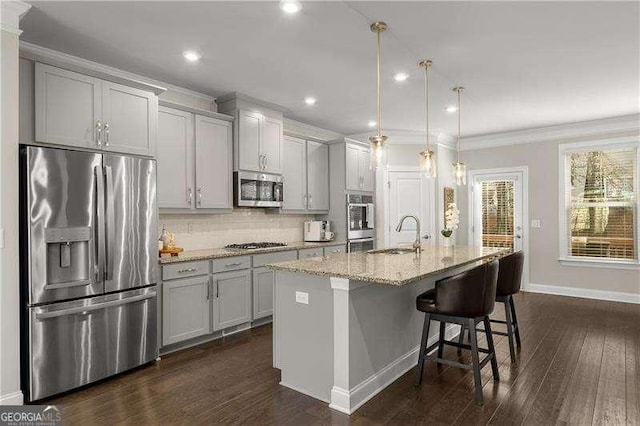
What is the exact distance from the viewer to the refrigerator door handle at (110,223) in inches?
117

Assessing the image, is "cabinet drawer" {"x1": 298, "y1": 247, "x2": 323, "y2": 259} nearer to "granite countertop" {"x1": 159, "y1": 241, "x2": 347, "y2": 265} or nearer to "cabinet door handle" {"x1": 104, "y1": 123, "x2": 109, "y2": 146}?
"granite countertop" {"x1": 159, "y1": 241, "x2": 347, "y2": 265}

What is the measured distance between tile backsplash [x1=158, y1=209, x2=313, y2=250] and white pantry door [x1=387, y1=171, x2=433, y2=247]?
162 cm

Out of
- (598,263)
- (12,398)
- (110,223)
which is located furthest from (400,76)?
(598,263)

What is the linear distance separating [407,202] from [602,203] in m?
2.85

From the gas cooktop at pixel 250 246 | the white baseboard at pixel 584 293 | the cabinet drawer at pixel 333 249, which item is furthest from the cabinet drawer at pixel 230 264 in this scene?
the white baseboard at pixel 584 293

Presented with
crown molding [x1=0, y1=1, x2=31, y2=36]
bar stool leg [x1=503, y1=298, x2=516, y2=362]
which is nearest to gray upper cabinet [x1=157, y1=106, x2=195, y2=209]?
crown molding [x1=0, y1=1, x2=31, y2=36]

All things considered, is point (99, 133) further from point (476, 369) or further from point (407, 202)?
point (407, 202)

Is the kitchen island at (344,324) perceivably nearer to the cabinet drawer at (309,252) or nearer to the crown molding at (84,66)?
the cabinet drawer at (309,252)

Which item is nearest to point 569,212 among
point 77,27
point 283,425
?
point 283,425

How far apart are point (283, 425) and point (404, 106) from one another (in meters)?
4.02

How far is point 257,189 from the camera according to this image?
15.4 ft

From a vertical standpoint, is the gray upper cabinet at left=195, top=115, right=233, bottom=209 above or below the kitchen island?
above

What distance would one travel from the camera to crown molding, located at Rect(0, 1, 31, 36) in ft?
8.01

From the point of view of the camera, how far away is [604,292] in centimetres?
575
